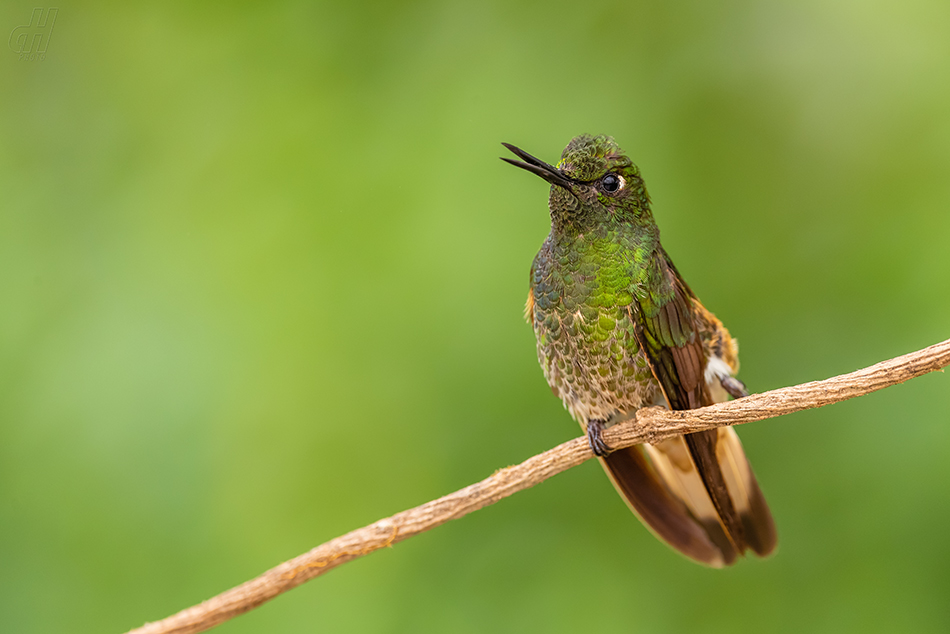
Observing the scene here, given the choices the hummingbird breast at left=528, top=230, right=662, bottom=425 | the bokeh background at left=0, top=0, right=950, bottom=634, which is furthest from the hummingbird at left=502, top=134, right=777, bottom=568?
the bokeh background at left=0, top=0, right=950, bottom=634

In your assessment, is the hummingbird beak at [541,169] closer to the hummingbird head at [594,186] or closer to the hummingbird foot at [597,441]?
the hummingbird head at [594,186]

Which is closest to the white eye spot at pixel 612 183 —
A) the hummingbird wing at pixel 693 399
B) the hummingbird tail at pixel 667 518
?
the hummingbird wing at pixel 693 399

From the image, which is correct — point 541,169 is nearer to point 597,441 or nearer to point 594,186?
point 594,186

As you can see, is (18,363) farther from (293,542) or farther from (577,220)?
(577,220)

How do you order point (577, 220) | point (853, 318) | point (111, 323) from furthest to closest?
point (111, 323), point (853, 318), point (577, 220)

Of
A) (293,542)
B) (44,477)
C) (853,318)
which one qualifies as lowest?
(293,542)

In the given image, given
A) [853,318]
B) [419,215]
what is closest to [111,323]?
[419,215]

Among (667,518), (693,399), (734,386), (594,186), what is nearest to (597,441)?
(693,399)
